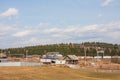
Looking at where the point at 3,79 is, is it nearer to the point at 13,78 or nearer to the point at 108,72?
the point at 13,78

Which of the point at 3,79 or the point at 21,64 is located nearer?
the point at 3,79

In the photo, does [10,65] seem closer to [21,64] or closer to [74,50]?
[21,64]

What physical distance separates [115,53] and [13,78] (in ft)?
480

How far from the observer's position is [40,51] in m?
195

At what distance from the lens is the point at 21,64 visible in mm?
79750

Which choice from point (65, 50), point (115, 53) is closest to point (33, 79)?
point (65, 50)

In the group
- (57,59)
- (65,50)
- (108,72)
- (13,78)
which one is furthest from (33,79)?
(65,50)

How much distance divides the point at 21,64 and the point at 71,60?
155 feet

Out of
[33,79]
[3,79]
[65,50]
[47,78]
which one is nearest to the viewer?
[3,79]

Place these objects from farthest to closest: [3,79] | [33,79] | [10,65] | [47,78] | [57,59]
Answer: [57,59] < [10,65] < [47,78] < [33,79] < [3,79]

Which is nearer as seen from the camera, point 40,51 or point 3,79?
point 3,79

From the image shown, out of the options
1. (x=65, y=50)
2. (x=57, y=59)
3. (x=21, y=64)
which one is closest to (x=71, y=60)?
(x=57, y=59)

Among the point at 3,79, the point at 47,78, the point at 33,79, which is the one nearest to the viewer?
the point at 3,79

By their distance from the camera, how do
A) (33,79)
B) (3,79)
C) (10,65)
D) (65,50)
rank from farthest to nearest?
1. (65,50)
2. (10,65)
3. (33,79)
4. (3,79)
